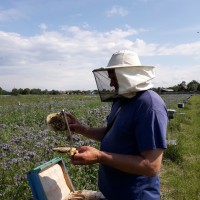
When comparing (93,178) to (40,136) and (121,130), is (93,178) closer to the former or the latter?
(40,136)

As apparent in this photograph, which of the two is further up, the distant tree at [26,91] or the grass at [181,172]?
the distant tree at [26,91]

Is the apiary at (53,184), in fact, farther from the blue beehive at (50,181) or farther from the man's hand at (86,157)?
the man's hand at (86,157)

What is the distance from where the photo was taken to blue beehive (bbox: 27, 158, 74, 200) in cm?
306

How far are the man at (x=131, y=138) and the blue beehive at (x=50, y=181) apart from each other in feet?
1.29

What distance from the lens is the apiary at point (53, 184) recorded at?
3062mm

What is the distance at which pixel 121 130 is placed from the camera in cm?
304

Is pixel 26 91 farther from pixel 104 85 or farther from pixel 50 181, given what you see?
pixel 50 181

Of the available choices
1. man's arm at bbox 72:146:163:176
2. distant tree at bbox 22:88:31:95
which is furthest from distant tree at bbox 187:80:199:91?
man's arm at bbox 72:146:163:176

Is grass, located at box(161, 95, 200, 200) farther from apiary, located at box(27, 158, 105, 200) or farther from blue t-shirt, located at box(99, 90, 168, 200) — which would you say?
blue t-shirt, located at box(99, 90, 168, 200)

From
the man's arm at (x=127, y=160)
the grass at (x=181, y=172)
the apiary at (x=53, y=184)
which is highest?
the man's arm at (x=127, y=160)

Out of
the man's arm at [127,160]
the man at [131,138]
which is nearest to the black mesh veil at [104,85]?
the man at [131,138]

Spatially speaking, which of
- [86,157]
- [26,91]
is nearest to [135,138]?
[86,157]

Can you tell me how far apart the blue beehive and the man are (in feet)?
1.29

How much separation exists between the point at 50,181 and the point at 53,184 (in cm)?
5
